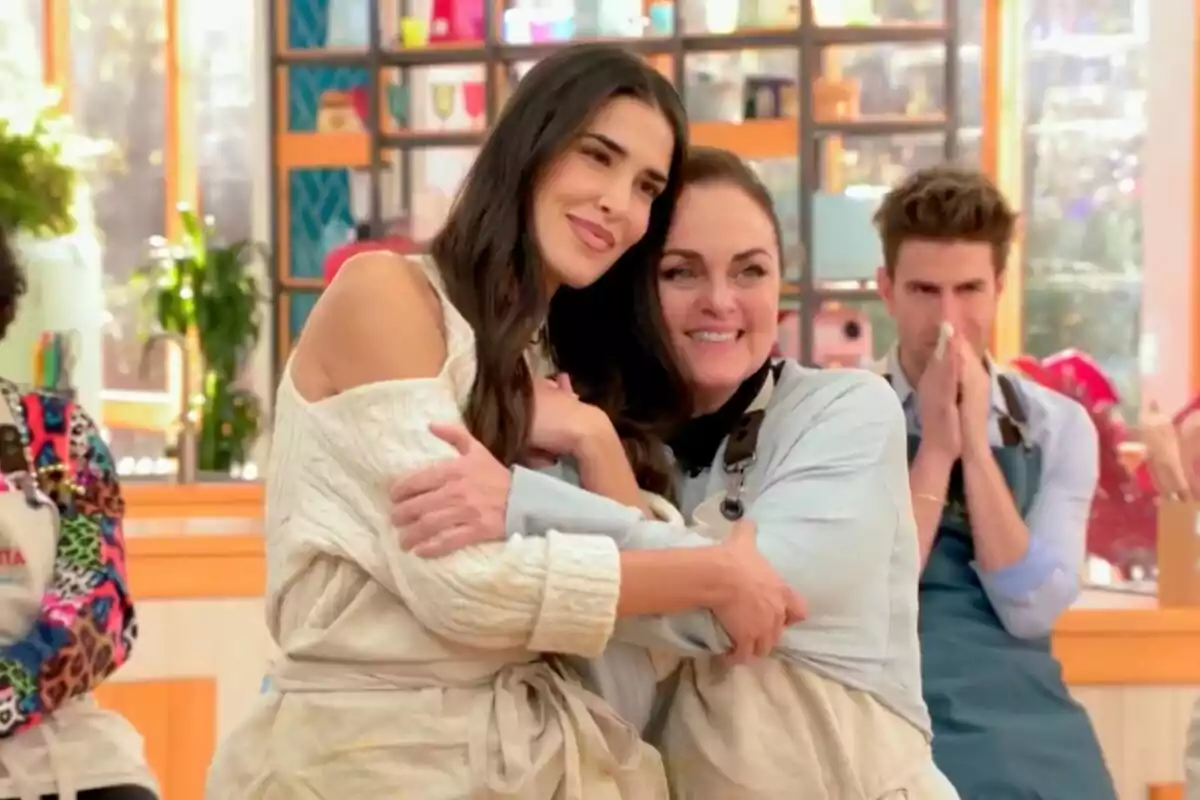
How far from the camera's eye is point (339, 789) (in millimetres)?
1530

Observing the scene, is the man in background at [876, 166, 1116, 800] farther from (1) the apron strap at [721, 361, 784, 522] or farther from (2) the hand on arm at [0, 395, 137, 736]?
(2) the hand on arm at [0, 395, 137, 736]

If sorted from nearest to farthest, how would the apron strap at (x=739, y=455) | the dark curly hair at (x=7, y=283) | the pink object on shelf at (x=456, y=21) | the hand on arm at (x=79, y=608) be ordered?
the apron strap at (x=739, y=455)
the hand on arm at (x=79, y=608)
the dark curly hair at (x=7, y=283)
the pink object on shelf at (x=456, y=21)

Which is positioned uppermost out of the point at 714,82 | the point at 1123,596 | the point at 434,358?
the point at 714,82

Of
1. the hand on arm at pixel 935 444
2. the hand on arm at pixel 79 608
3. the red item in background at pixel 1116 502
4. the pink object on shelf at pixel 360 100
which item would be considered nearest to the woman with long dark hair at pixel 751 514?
the hand on arm at pixel 935 444

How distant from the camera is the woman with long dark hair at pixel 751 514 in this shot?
1610 millimetres

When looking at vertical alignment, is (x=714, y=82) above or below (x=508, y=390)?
above

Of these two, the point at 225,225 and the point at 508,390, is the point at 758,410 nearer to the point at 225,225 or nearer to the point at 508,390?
the point at 508,390

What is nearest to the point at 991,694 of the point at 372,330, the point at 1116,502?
the point at 1116,502

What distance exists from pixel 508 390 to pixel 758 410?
32cm

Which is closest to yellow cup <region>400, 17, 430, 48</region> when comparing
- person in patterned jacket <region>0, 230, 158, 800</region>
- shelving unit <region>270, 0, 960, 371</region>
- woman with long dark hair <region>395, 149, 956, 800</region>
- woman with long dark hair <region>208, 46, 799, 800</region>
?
shelving unit <region>270, 0, 960, 371</region>

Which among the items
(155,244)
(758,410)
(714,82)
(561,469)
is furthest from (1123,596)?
(155,244)

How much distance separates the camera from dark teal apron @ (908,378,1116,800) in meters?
2.05

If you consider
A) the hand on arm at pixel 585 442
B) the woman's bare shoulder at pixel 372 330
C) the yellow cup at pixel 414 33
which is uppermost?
the yellow cup at pixel 414 33

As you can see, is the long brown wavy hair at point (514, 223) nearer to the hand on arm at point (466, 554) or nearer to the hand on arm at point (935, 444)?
the hand on arm at point (466, 554)
